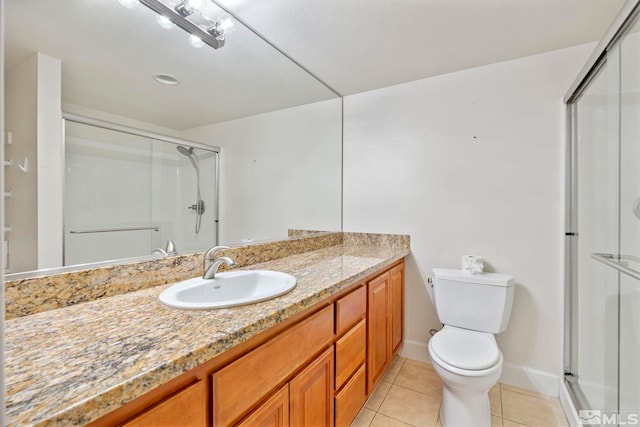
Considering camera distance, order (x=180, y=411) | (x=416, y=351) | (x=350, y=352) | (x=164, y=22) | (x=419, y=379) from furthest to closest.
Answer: (x=416, y=351)
(x=419, y=379)
(x=350, y=352)
(x=164, y=22)
(x=180, y=411)

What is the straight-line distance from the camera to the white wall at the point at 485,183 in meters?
1.85

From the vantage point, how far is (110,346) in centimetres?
71

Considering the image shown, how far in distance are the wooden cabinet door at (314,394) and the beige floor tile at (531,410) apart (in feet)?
3.75

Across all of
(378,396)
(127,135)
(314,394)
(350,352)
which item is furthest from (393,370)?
(127,135)

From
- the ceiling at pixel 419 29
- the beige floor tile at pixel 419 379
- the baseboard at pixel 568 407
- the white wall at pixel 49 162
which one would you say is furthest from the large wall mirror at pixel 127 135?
the baseboard at pixel 568 407

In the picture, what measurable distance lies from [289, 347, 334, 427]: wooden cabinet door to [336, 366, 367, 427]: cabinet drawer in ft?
0.26

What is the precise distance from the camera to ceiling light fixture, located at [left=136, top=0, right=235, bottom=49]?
4.14 ft

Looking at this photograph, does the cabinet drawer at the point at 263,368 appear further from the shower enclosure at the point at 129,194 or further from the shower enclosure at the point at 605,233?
the shower enclosure at the point at 605,233

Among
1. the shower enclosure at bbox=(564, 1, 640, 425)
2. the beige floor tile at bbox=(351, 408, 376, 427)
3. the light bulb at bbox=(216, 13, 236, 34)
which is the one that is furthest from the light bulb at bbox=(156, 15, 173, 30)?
the beige floor tile at bbox=(351, 408, 376, 427)

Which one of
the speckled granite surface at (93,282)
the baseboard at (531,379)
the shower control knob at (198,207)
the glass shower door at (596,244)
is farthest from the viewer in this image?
the baseboard at (531,379)

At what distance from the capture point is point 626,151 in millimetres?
1312

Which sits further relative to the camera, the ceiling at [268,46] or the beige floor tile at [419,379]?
the beige floor tile at [419,379]

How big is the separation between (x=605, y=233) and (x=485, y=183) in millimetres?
686

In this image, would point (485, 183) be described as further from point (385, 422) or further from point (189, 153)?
point (189, 153)
